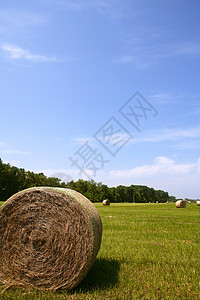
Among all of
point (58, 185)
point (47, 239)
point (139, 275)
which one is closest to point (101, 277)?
point (139, 275)

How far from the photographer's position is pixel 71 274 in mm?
5379

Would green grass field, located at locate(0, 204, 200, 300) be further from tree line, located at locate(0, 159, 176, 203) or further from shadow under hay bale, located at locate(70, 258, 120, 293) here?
tree line, located at locate(0, 159, 176, 203)

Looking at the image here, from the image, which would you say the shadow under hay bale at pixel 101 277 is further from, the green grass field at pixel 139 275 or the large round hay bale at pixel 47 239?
the large round hay bale at pixel 47 239

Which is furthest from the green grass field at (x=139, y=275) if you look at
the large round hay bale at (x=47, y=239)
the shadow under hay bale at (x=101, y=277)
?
the large round hay bale at (x=47, y=239)

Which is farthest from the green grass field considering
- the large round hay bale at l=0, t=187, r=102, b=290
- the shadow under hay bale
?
the large round hay bale at l=0, t=187, r=102, b=290

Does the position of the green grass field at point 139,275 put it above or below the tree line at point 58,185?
below

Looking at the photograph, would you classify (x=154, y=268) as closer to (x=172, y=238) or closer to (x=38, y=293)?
(x=38, y=293)

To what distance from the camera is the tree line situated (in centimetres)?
7744

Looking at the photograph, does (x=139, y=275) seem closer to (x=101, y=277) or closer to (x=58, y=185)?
(x=101, y=277)

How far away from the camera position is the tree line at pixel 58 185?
77.4m

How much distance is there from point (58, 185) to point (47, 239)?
9384 cm

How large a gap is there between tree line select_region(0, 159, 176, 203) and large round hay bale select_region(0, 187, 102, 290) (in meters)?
74.4

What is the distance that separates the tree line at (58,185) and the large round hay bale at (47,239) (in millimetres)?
74419

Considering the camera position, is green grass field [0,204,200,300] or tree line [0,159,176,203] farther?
tree line [0,159,176,203]
